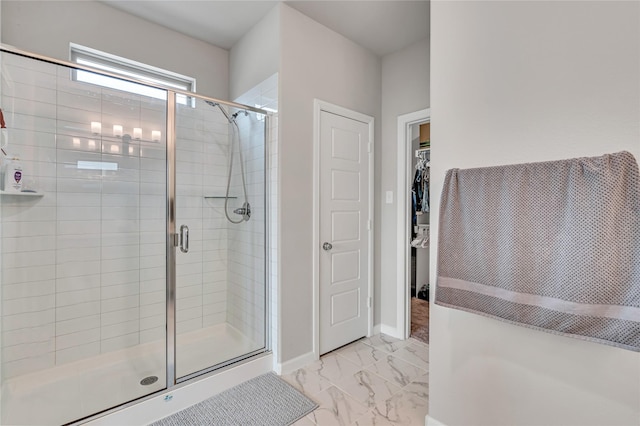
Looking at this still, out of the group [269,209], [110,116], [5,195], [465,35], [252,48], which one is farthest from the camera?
[252,48]

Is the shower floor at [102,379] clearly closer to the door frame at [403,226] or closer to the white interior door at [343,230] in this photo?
the white interior door at [343,230]

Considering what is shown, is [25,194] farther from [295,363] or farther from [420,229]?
[420,229]

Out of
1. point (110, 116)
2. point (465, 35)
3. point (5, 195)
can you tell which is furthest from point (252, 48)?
point (5, 195)

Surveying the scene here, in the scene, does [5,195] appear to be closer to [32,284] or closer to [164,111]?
[32,284]

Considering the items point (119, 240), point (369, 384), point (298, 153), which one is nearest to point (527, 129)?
point (298, 153)

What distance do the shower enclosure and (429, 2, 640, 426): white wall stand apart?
140 centimetres

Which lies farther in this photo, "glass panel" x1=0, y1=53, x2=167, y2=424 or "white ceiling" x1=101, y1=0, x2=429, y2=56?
"white ceiling" x1=101, y1=0, x2=429, y2=56

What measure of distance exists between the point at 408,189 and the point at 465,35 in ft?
4.92

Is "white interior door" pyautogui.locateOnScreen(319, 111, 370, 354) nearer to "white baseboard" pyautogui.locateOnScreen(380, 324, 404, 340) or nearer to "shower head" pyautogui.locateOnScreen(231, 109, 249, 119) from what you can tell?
"white baseboard" pyautogui.locateOnScreen(380, 324, 404, 340)

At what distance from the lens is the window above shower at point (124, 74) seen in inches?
77.5

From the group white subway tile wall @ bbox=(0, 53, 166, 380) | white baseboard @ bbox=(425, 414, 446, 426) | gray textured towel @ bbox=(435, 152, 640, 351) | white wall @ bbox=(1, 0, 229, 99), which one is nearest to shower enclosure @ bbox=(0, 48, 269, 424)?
white subway tile wall @ bbox=(0, 53, 166, 380)

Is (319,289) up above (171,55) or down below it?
below

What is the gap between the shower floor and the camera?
→ 5.61 feet

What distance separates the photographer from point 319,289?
8.22ft
